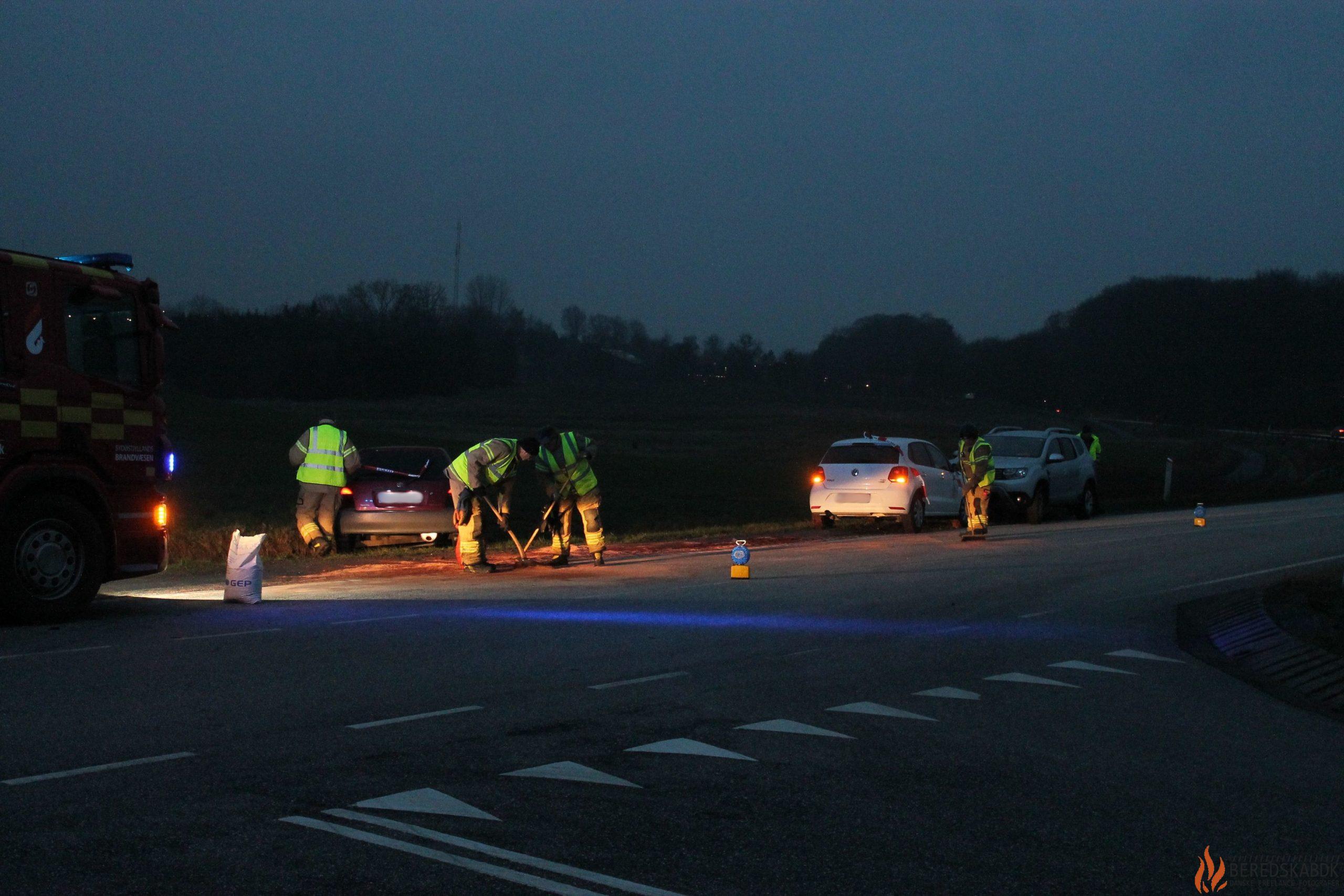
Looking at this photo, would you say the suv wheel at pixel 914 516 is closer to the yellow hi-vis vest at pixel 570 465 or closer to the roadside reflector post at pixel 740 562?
the roadside reflector post at pixel 740 562

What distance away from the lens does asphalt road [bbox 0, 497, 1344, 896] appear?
505cm

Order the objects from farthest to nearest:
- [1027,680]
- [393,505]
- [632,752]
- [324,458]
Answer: [393,505] < [324,458] < [1027,680] < [632,752]

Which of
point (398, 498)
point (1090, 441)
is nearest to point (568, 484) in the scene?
point (398, 498)

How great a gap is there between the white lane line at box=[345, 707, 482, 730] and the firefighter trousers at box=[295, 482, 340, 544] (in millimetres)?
10270

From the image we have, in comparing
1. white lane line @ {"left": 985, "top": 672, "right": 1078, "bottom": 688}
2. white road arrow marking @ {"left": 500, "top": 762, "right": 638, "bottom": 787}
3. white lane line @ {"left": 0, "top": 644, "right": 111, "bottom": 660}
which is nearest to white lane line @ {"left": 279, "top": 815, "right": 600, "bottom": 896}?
white road arrow marking @ {"left": 500, "top": 762, "right": 638, "bottom": 787}

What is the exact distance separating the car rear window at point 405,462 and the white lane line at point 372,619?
6632 millimetres

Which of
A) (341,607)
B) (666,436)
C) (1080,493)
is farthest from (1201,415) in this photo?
(341,607)

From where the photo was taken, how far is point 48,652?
9.26 meters

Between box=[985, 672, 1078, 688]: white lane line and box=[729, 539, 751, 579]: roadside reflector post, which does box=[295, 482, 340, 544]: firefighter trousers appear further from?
box=[985, 672, 1078, 688]: white lane line

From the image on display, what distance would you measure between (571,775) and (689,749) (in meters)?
0.83

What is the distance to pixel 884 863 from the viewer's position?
514 centimetres

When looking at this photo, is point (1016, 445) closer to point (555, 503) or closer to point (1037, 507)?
point (1037, 507)

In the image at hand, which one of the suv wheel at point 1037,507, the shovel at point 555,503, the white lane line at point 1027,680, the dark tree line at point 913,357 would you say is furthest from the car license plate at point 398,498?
A: the dark tree line at point 913,357

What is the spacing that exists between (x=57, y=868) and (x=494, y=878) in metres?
1.54
